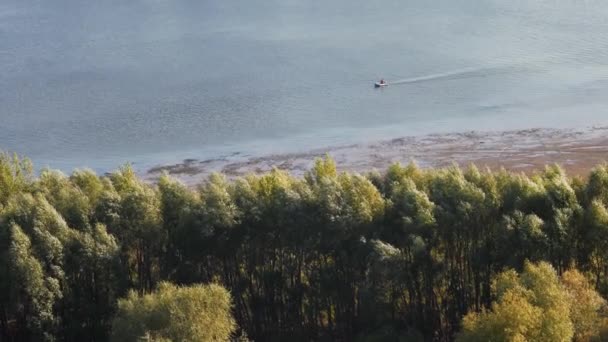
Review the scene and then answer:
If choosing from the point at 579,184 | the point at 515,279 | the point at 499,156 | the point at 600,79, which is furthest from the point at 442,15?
the point at 515,279

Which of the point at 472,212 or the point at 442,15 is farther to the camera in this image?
the point at 442,15

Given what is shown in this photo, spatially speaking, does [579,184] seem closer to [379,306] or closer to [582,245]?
[582,245]

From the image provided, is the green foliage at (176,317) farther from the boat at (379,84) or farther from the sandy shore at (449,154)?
the boat at (379,84)

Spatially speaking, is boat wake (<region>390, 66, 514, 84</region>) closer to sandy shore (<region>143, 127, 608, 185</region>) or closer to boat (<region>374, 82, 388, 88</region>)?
boat (<region>374, 82, 388, 88</region>)

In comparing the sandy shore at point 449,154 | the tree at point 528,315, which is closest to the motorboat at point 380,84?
the sandy shore at point 449,154

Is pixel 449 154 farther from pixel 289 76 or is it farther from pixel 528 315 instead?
pixel 528 315

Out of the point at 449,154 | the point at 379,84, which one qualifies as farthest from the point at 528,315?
the point at 379,84
